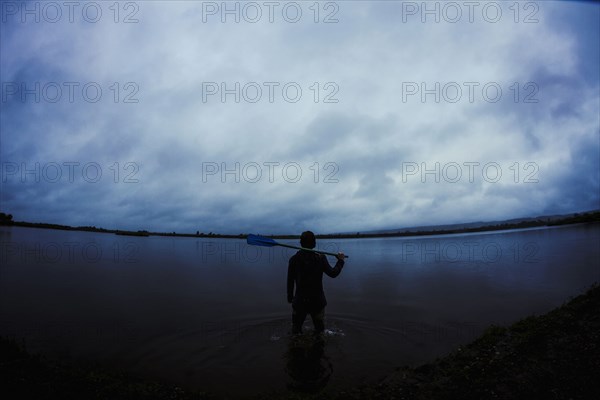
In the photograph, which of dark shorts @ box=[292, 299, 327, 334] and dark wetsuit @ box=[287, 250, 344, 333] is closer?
dark wetsuit @ box=[287, 250, 344, 333]

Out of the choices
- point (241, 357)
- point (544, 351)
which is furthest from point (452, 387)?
point (241, 357)

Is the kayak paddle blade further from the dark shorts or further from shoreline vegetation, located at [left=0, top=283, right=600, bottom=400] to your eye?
shoreline vegetation, located at [left=0, top=283, right=600, bottom=400]

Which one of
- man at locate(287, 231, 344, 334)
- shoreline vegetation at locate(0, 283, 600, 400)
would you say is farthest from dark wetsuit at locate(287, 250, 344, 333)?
shoreline vegetation at locate(0, 283, 600, 400)

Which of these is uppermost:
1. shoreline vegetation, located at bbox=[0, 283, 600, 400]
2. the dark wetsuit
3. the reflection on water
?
the dark wetsuit

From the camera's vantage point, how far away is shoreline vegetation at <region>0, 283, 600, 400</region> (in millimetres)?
6289

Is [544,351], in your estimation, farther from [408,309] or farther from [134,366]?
[134,366]

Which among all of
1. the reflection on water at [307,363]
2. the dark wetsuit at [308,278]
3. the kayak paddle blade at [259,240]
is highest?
the kayak paddle blade at [259,240]

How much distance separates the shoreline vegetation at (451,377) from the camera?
20.6 ft

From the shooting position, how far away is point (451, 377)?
7340mm

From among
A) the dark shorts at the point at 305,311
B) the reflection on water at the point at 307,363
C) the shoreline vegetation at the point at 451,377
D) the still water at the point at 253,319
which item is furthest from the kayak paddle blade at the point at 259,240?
the shoreline vegetation at the point at 451,377

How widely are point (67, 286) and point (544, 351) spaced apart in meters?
21.3

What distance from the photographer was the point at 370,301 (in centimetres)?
1677

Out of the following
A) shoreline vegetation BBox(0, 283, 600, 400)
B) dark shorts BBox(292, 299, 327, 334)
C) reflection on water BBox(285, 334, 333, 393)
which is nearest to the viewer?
shoreline vegetation BBox(0, 283, 600, 400)

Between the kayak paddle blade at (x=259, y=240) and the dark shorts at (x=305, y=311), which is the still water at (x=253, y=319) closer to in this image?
the dark shorts at (x=305, y=311)
